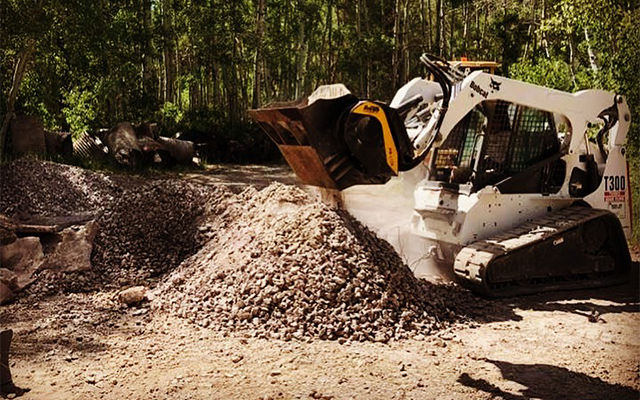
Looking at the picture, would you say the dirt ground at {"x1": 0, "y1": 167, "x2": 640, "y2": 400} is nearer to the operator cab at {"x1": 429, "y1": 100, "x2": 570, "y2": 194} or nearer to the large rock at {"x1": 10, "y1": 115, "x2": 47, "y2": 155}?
the operator cab at {"x1": 429, "y1": 100, "x2": 570, "y2": 194}

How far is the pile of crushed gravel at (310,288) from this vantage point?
6.03m

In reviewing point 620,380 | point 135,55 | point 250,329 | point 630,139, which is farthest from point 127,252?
point 135,55

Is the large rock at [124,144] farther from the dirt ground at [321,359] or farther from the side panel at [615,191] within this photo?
the side panel at [615,191]

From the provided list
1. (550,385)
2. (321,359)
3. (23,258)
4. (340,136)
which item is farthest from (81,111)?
(550,385)

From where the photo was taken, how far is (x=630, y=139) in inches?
427

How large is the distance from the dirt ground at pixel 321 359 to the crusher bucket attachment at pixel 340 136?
1612 mm

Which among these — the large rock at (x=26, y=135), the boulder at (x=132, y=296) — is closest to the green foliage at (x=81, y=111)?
the large rock at (x=26, y=135)

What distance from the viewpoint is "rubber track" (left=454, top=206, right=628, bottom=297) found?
7.03m

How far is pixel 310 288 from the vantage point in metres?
6.24

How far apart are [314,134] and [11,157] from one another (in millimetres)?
11467

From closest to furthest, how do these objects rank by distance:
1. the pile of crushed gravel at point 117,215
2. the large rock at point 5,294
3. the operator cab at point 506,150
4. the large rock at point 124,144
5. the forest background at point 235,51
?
the large rock at point 5,294, the operator cab at point 506,150, the pile of crushed gravel at point 117,215, the forest background at point 235,51, the large rock at point 124,144

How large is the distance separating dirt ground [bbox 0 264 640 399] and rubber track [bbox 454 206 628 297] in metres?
0.45

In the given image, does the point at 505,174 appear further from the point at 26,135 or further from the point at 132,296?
the point at 26,135

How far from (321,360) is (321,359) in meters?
0.02
